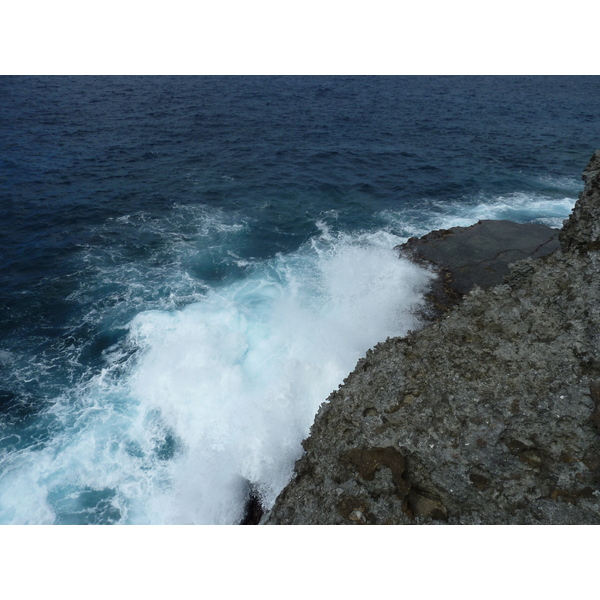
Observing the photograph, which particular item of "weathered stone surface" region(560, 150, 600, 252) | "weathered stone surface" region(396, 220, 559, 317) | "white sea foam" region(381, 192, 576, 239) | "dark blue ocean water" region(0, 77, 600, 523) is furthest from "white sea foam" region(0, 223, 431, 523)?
"weathered stone surface" region(560, 150, 600, 252)

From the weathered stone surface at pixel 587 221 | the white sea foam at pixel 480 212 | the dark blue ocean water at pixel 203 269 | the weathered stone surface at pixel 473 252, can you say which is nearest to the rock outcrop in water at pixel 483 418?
the weathered stone surface at pixel 587 221

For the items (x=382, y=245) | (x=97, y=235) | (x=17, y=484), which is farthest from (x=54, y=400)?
(x=382, y=245)

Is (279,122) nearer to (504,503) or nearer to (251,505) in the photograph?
(251,505)

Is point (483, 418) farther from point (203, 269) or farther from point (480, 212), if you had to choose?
point (480, 212)

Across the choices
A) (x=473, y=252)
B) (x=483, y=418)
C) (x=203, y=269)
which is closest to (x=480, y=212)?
(x=473, y=252)

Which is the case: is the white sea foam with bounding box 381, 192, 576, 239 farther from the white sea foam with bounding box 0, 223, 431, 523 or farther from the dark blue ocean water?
the white sea foam with bounding box 0, 223, 431, 523

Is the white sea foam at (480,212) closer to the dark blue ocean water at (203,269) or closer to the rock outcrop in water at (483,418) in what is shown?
→ the dark blue ocean water at (203,269)
